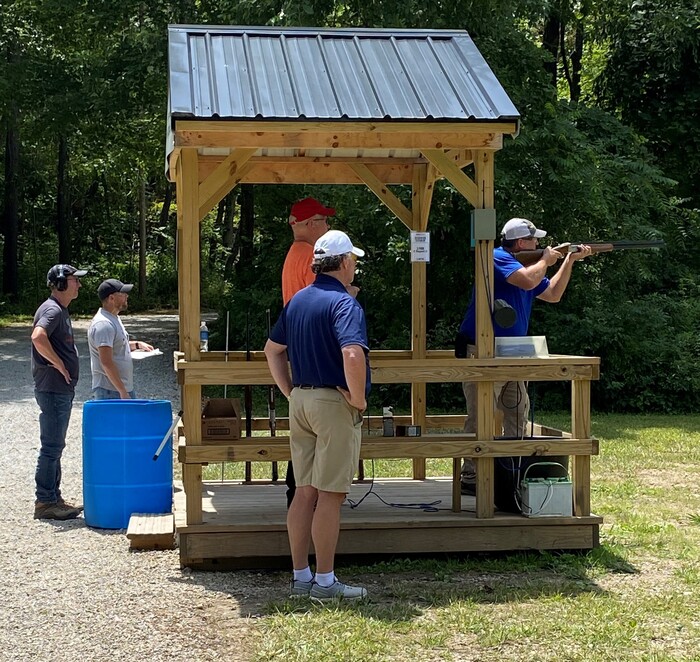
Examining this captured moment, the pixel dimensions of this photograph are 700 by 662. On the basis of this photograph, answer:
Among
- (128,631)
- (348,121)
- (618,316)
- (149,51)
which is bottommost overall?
(128,631)

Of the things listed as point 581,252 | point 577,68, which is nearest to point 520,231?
point 581,252

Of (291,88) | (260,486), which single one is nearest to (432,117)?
(291,88)

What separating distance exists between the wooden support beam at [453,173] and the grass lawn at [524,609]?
7.35ft

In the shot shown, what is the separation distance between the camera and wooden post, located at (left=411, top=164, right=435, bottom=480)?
814 centimetres

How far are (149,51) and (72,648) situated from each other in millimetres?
13863

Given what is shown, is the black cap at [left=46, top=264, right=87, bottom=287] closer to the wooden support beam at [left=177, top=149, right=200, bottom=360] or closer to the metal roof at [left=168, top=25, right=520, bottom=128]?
the wooden support beam at [left=177, top=149, right=200, bottom=360]

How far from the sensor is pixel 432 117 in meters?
6.27

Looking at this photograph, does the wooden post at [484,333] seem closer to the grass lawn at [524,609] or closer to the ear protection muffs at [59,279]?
the grass lawn at [524,609]

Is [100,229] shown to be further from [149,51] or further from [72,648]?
[72,648]

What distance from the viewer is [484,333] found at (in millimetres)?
6562

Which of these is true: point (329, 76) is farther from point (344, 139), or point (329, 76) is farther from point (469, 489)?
point (469, 489)

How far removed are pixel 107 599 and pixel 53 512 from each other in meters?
2.33

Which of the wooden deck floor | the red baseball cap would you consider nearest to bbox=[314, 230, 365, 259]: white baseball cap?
the red baseball cap

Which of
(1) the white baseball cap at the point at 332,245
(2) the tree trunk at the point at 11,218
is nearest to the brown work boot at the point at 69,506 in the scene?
(1) the white baseball cap at the point at 332,245
